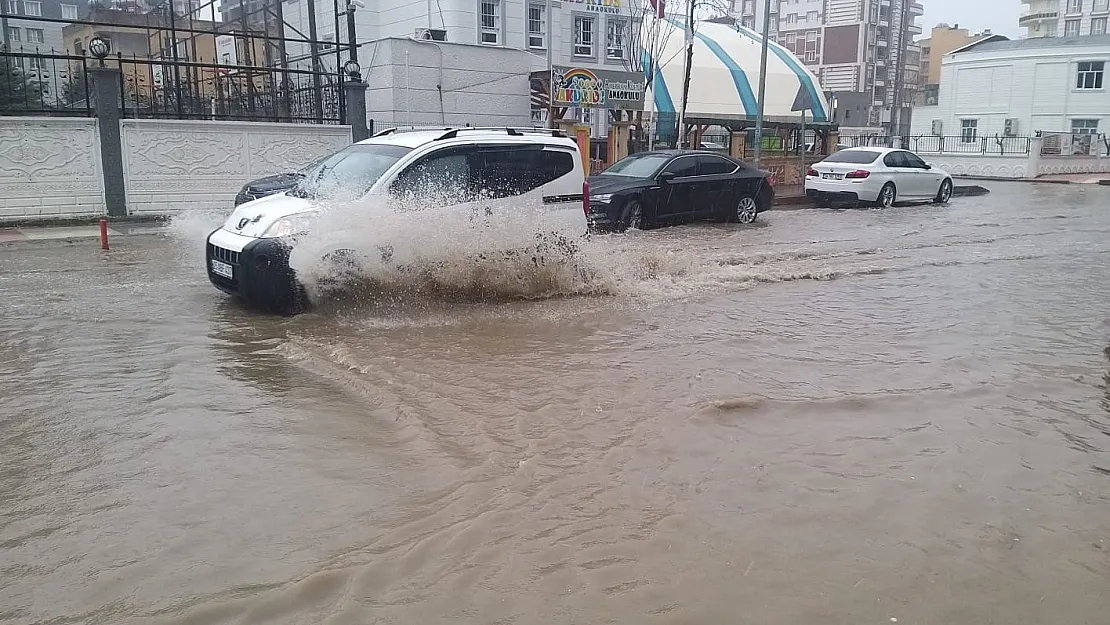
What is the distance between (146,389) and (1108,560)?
18.5 feet

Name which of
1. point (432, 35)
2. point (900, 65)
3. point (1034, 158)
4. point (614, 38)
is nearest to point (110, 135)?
point (432, 35)

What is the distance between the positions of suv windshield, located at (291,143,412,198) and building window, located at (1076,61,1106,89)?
164 ft

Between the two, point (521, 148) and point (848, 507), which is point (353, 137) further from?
point (848, 507)

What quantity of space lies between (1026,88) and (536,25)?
30732 millimetres

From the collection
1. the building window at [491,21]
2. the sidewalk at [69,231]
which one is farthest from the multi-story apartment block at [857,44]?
the sidewalk at [69,231]

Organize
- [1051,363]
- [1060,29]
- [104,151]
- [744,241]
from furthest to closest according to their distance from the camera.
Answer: [1060,29] → [104,151] → [744,241] → [1051,363]

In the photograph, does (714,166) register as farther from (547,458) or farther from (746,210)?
(547,458)

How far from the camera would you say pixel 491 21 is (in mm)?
32750

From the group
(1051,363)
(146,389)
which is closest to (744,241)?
(1051,363)

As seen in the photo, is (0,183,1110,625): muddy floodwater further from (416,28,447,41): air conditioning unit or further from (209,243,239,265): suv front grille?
(416,28,447,41): air conditioning unit

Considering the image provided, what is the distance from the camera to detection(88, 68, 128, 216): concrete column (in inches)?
621

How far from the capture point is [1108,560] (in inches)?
156

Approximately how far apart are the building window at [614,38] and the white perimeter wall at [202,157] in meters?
20.6

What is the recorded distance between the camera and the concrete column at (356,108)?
18906 mm
